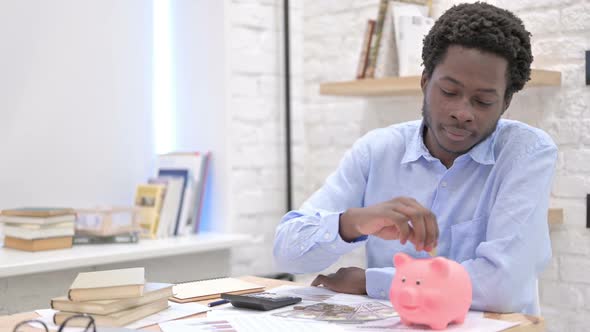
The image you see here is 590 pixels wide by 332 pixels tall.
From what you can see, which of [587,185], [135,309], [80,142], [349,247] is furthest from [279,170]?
[135,309]

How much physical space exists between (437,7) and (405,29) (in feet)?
0.69

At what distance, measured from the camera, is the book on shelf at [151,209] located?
273 cm

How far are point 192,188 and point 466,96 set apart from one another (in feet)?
4.83

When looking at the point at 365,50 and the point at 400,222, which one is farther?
the point at 365,50

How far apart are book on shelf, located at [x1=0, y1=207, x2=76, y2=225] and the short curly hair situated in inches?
53.1

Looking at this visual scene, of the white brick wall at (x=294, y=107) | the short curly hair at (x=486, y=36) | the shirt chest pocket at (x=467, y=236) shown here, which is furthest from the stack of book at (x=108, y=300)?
the white brick wall at (x=294, y=107)

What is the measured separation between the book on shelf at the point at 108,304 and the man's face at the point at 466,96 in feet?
2.22

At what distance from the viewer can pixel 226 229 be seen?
2.85 meters

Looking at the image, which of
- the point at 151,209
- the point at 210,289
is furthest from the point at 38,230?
the point at 210,289

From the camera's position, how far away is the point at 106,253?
234 cm

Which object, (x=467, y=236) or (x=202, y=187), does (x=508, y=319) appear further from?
(x=202, y=187)

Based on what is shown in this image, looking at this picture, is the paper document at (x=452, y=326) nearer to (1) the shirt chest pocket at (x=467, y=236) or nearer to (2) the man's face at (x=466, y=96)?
(1) the shirt chest pocket at (x=467, y=236)

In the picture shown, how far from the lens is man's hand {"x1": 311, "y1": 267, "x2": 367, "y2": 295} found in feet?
5.04

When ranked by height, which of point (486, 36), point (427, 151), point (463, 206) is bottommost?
point (463, 206)
